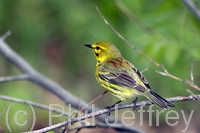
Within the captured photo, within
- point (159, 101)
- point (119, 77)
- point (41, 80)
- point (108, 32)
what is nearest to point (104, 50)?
point (119, 77)

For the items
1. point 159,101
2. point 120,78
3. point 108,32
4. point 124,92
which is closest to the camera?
point 159,101

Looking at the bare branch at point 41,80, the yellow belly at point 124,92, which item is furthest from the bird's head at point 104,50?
the yellow belly at point 124,92

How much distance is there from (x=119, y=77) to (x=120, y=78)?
0.04 metres

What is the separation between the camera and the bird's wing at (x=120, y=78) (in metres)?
4.38

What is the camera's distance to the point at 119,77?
463 centimetres

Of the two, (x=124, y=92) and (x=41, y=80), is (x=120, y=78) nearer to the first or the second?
(x=124, y=92)

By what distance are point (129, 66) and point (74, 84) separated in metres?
4.36

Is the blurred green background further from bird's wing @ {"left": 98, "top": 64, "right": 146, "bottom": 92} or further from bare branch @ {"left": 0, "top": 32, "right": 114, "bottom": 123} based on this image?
bare branch @ {"left": 0, "top": 32, "right": 114, "bottom": 123}

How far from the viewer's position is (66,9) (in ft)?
20.2

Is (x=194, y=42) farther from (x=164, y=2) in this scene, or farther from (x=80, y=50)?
(x=80, y=50)

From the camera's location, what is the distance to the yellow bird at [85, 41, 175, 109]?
4.32 metres

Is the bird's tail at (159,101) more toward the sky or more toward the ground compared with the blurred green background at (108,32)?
more toward the ground

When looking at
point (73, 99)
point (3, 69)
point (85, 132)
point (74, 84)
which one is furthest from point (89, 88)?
point (73, 99)

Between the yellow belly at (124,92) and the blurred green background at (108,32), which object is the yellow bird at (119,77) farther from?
the blurred green background at (108,32)
